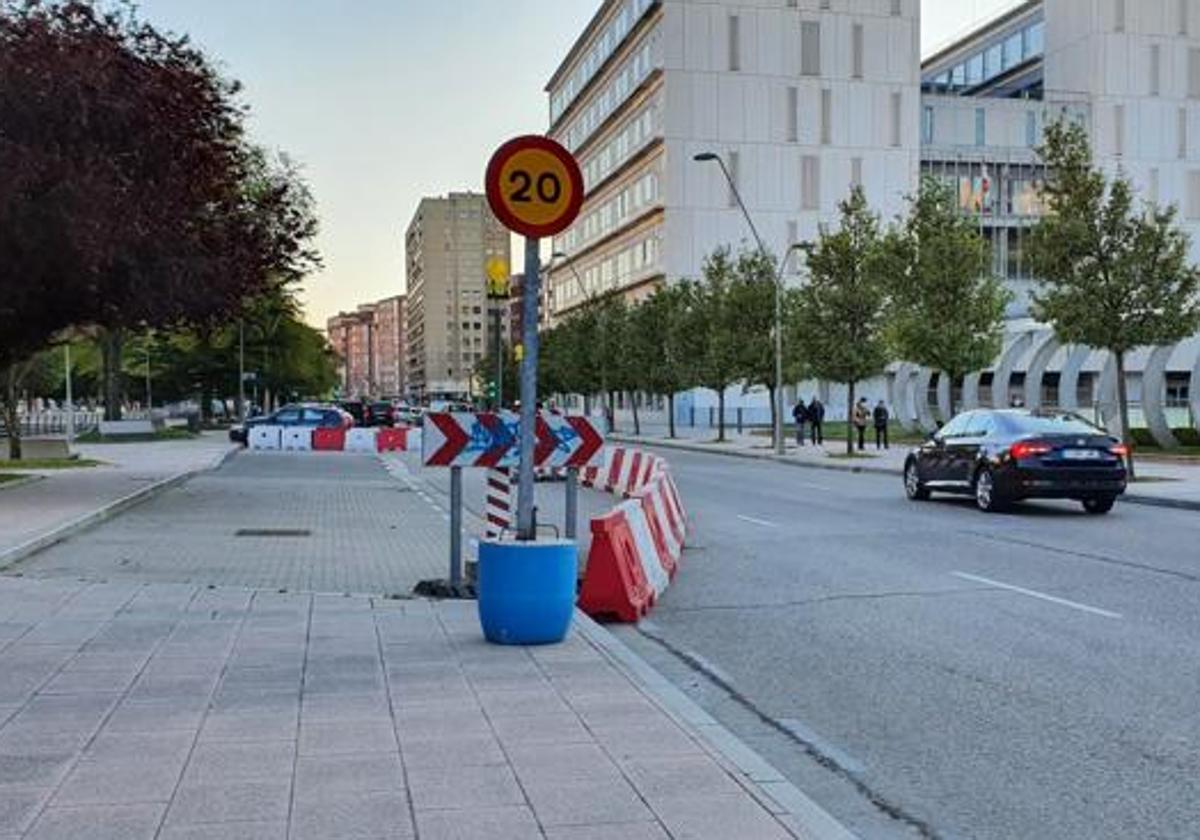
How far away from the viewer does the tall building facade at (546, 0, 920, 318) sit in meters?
77.2

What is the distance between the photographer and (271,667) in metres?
7.38

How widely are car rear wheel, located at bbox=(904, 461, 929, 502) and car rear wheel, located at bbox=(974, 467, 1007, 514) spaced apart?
1741 mm

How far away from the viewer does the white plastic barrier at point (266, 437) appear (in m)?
47.3

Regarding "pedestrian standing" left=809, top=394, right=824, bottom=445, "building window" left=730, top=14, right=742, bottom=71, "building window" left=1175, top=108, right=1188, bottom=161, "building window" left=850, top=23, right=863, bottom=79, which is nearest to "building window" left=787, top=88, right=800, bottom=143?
"building window" left=730, top=14, right=742, bottom=71

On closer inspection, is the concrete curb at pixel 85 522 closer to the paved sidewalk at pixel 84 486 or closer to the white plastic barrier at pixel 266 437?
the paved sidewalk at pixel 84 486

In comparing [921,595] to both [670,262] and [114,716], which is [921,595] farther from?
[670,262]

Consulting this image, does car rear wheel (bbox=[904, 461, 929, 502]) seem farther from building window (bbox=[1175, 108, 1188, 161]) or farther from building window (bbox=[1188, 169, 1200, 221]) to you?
building window (bbox=[1175, 108, 1188, 161])

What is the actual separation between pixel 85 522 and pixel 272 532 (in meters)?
2.27

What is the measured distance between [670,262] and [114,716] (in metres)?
72.1

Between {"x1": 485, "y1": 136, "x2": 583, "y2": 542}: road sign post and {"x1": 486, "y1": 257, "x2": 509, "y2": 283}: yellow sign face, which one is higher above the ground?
{"x1": 486, "y1": 257, "x2": 509, "y2": 283}: yellow sign face

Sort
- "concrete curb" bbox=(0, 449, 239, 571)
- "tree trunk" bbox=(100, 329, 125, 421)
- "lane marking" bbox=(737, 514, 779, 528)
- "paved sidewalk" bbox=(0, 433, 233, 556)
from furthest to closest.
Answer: "tree trunk" bbox=(100, 329, 125, 421) → "lane marking" bbox=(737, 514, 779, 528) → "paved sidewalk" bbox=(0, 433, 233, 556) → "concrete curb" bbox=(0, 449, 239, 571)

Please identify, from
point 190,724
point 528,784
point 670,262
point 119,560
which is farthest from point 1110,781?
point 670,262

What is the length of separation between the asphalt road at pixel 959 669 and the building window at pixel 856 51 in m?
68.9

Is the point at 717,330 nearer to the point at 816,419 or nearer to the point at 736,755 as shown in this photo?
the point at 816,419
